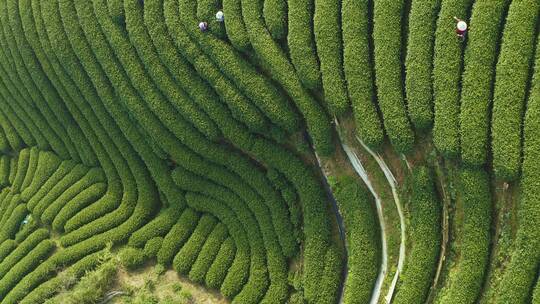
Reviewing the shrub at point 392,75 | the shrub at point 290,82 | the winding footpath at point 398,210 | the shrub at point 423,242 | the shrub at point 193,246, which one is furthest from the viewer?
the shrub at point 193,246

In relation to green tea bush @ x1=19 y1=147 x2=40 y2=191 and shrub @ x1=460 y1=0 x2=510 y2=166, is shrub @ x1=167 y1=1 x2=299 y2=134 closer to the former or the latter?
shrub @ x1=460 y1=0 x2=510 y2=166

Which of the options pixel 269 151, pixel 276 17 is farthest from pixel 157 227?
pixel 276 17

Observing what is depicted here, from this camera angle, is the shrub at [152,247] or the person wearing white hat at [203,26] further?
the shrub at [152,247]

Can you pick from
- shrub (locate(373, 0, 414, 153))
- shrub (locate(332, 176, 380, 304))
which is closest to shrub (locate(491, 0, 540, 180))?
shrub (locate(373, 0, 414, 153))

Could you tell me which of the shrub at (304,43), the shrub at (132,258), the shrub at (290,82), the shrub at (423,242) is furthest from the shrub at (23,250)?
the shrub at (423,242)

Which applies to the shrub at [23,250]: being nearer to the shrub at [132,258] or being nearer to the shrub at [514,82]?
the shrub at [132,258]

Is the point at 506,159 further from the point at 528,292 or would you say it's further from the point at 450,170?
the point at 528,292

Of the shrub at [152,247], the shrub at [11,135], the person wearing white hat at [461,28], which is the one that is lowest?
the shrub at [152,247]
